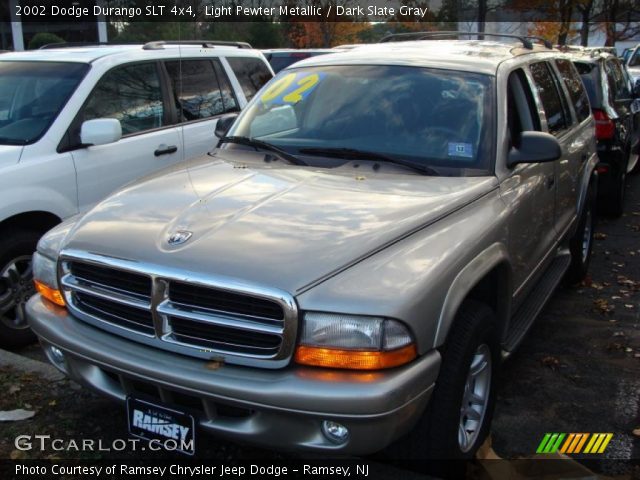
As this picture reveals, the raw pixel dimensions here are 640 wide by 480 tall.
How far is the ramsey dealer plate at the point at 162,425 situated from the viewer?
8.57 ft

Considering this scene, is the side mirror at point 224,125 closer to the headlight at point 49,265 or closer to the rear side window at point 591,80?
the headlight at point 49,265

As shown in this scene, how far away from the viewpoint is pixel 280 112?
4.30 metres

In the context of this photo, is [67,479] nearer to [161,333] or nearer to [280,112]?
[161,333]

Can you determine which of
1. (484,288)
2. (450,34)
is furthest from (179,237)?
(450,34)

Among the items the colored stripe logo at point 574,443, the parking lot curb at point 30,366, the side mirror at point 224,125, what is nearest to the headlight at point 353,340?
the colored stripe logo at point 574,443

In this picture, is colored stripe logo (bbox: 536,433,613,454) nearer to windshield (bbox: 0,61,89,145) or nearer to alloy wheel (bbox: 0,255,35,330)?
alloy wheel (bbox: 0,255,35,330)

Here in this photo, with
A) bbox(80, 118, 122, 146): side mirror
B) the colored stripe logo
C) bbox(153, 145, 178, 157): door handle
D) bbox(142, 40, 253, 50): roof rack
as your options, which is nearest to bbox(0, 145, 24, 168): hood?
bbox(80, 118, 122, 146): side mirror

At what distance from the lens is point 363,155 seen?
12.0 ft

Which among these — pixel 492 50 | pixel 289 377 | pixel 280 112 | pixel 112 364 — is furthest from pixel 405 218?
pixel 492 50

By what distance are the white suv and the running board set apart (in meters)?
2.98

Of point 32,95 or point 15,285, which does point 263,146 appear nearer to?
point 15,285

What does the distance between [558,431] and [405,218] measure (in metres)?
1.55

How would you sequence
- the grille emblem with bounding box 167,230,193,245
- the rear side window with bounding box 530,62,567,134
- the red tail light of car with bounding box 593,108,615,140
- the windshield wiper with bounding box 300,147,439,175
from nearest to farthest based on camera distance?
1. the grille emblem with bounding box 167,230,193,245
2. the windshield wiper with bounding box 300,147,439,175
3. the rear side window with bounding box 530,62,567,134
4. the red tail light of car with bounding box 593,108,615,140

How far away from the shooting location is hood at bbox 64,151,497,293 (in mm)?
2551
